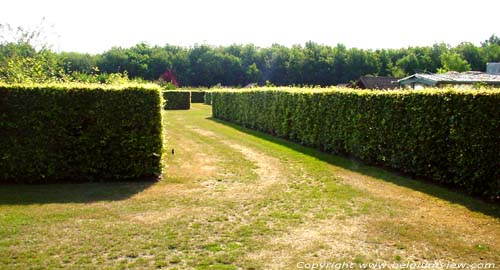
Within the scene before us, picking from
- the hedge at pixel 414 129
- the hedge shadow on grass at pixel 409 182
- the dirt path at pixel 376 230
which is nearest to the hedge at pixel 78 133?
the dirt path at pixel 376 230

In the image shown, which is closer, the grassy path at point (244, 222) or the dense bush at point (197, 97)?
the grassy path at point (244, 222)

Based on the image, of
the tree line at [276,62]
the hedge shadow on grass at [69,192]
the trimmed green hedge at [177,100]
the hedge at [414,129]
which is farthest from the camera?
the tree line at [276,62]

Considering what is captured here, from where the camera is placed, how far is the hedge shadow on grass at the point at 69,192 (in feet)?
24.3

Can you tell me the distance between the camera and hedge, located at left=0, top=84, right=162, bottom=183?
8.58 metres

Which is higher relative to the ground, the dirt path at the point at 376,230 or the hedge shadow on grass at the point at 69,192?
the dirt path at the point at 376,230

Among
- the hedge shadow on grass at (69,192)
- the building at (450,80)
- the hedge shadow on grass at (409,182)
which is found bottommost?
the hedge shadow on grass at (69,192)

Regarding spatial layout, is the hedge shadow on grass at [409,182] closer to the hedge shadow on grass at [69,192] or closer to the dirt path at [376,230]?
the dirt path at [376,230]

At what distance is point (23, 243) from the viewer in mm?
5207

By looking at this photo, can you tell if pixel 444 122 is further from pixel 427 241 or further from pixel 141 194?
pixel 141 194

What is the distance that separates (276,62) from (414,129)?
3715 inches

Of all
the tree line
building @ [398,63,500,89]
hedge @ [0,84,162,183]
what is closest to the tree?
hedge @ [0,84,162,183]

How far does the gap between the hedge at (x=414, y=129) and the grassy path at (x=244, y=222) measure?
0.47 meters

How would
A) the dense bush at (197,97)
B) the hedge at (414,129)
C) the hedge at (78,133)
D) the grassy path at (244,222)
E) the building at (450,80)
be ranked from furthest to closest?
the dense bush at (197,97), the building at (450,80), the hedge at (78,133), the hedge at (414,129), the grassy path at (244,222)

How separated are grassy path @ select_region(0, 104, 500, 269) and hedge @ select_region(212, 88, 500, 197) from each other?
474 millimetres
